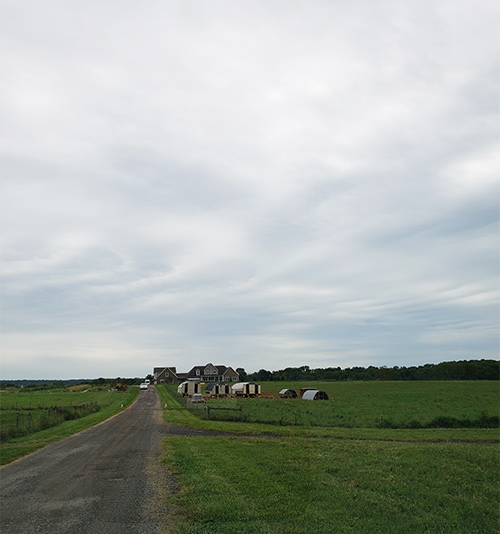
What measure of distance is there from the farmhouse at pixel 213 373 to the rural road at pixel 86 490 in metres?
115

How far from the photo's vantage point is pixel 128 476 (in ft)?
44.4

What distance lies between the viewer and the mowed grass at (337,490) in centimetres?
878

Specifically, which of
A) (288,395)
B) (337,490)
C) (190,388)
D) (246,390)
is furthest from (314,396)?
(337,490)

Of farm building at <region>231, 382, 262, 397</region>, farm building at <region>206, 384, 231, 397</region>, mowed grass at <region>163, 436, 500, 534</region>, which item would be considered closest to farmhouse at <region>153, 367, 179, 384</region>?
farm building at <region>206, 384, 231, 397</region>

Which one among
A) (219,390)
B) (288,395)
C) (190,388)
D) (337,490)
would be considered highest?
(190,388)

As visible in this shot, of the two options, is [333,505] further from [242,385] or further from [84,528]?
[242,385]

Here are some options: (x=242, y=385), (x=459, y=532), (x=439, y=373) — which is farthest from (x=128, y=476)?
(x=439, y=373)

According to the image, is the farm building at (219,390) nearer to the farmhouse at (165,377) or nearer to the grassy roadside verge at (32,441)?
the grassy roadside verge at (32,441)

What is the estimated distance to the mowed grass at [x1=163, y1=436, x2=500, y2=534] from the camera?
878cm

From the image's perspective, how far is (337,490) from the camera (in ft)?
35.8

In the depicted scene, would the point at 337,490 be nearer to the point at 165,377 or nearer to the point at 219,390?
the point at 219,390

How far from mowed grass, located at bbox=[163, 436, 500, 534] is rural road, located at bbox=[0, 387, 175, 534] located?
2.79 ft

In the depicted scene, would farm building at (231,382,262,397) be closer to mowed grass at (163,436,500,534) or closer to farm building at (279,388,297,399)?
farm building at (279,388,297,399)

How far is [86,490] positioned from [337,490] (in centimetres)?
670
